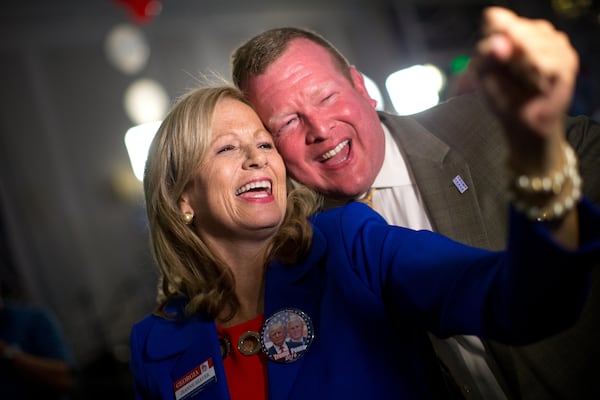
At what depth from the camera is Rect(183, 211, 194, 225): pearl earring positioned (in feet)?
5.81

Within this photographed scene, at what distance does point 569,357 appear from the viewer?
1499mm

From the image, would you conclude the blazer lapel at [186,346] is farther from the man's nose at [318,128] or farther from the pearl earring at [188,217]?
the man's nose at [318,128]

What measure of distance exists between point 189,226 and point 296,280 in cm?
52

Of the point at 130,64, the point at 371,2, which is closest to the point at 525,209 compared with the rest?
the point at 130,64

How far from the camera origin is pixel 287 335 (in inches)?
54.5

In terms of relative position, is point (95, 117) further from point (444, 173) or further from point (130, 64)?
point (444, 173)

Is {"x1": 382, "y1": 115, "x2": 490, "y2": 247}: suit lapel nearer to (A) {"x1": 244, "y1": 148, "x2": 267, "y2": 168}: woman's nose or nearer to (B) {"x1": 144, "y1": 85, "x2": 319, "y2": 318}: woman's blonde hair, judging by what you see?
(B) {"x1": 144, "y1": 85, "x2": 319, "y2": 318}: woman's blonde hair

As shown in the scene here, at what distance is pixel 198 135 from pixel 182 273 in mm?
491

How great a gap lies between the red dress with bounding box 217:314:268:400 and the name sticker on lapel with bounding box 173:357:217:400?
47mm

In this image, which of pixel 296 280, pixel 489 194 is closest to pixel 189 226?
pixel 296 280

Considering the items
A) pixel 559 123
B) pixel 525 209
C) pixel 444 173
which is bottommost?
pixel 444 173

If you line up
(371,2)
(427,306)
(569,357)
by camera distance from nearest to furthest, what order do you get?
(427,306) → (569,357) → (371,2)

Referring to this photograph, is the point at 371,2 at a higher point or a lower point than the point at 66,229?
higher

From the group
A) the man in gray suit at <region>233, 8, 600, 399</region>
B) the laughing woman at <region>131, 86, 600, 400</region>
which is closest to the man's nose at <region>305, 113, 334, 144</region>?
the man in gray suit at <region>233, 8, 600, 399</region>
